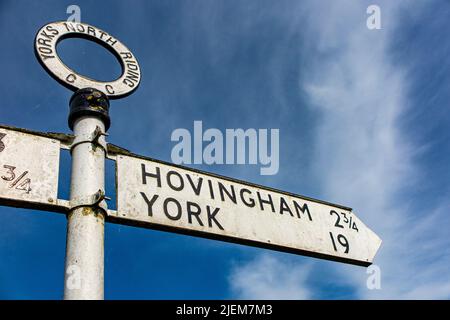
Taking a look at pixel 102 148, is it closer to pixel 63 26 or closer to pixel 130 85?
pixel 130 85

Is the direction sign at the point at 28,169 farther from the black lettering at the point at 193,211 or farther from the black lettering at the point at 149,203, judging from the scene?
the black lettering at the point at 193,211

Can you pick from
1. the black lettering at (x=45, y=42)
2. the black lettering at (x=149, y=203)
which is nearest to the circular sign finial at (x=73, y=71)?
the black lettering at (x=45, y=42)

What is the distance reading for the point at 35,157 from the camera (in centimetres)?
281

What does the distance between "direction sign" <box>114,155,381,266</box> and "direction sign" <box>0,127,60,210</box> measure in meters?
0.36

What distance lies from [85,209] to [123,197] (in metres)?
0.28

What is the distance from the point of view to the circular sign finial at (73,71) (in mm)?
3234

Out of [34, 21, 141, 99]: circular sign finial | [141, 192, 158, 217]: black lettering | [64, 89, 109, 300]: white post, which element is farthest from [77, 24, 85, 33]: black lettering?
[141, 192, 158, 217]: black lettering

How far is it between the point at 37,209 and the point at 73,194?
0.61 ft

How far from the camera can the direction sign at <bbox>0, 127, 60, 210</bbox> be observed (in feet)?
8.69

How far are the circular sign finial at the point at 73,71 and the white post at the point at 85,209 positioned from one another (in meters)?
0.17
